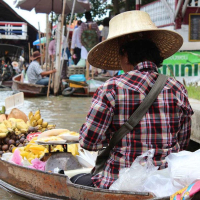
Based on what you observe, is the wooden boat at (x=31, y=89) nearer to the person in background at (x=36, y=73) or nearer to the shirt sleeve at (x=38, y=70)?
the person in background at (x=36, y=73)

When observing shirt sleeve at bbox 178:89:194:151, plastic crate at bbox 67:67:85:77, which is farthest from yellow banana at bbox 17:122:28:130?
plastic crate at bbox 67:67:85:77

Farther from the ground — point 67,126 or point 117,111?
point 117,111

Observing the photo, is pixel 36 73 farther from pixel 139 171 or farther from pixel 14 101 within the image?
pixel 139 171

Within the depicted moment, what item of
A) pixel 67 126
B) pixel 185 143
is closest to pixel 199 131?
pixel 185 143

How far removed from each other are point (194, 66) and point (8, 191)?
15.9 feet

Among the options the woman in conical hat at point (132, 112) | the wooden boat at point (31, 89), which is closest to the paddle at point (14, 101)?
the woman in conical hat at point (132, 112)

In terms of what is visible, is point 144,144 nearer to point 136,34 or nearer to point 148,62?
point 148,62

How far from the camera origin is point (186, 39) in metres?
10.8

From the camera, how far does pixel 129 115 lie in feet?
6.99

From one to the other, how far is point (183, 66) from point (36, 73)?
534 cm

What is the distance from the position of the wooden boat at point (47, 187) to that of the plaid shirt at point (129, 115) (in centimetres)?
13

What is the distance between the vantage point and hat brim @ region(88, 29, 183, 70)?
2418 millimetres

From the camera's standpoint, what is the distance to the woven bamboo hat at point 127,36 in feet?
7.76

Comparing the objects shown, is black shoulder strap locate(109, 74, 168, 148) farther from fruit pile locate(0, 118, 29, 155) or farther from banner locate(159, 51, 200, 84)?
banner locate(159, 51, 200, 84)
